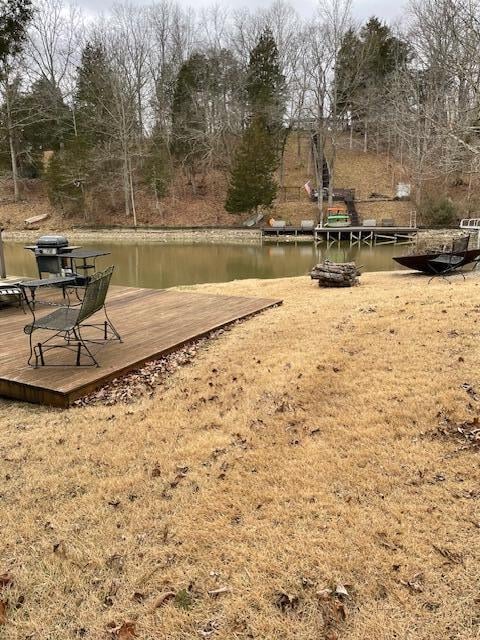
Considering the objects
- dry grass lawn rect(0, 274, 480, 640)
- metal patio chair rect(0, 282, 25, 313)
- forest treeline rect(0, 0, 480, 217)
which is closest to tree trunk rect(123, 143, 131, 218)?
forest treeline rect(0, 0, 480, 217)

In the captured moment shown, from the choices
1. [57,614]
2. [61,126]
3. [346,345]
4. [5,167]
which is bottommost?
[57,614]

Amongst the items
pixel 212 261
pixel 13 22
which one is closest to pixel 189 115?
pixel 212 261

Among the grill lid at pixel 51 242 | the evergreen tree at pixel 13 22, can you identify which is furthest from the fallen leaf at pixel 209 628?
the grill lid at pixel 51 242

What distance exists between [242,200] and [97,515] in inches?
1057

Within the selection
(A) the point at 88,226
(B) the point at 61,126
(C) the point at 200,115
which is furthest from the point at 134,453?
(B) the point at 61,126

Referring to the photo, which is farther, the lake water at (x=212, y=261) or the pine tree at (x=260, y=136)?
the pine tree at (x=260, y=136)

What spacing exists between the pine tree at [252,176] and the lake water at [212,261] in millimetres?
4792

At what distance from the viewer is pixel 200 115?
32.4 m

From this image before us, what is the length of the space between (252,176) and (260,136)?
2802mm

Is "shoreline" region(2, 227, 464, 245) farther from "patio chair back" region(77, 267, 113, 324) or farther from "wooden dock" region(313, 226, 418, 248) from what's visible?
"patio chair back" region(77, 267, 113, 324)

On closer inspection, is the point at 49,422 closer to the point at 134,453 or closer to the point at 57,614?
the point at 134,453

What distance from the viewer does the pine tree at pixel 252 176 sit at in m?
27.7

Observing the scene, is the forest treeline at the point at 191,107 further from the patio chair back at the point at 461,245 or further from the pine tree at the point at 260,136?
the patio chair back at the point at 461,245

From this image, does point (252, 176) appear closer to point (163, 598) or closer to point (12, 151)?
point (12, 151)
